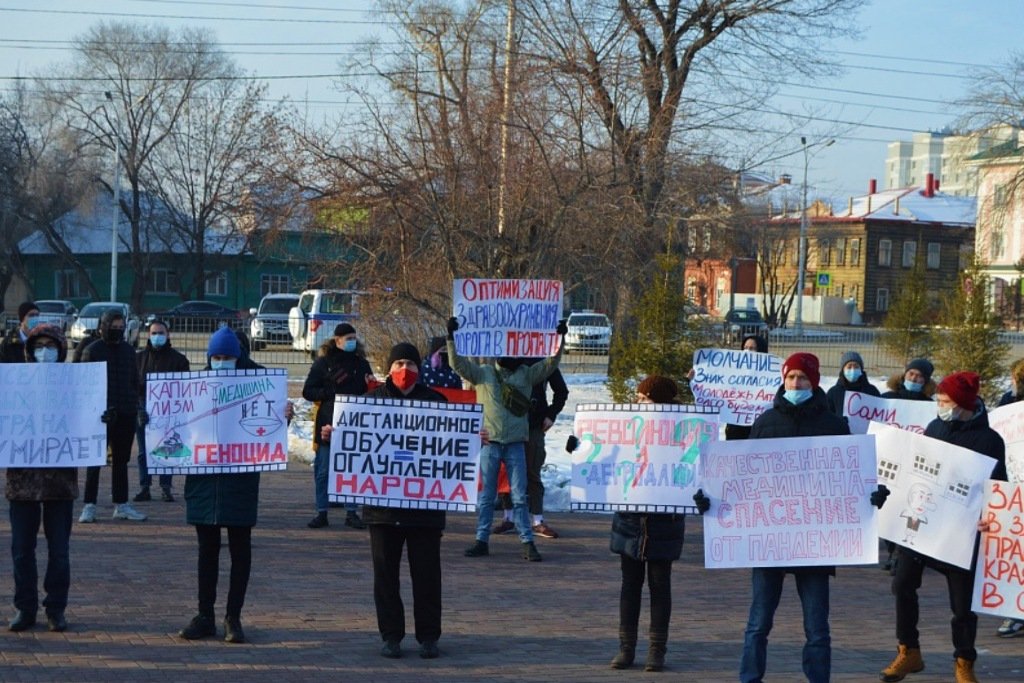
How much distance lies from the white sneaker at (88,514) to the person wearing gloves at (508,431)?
359 cm

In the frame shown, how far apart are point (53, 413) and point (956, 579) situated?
18.4 ft

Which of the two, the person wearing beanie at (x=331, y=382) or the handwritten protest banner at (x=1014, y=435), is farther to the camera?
the person wearing beanie at (x=331, y=382)

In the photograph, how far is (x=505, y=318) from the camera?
1155 centimetres

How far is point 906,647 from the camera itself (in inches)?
298

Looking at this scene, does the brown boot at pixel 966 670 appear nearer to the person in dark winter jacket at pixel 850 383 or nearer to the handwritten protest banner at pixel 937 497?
the handwritten protest banner at pixel 937 497

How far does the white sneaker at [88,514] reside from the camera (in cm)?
1202

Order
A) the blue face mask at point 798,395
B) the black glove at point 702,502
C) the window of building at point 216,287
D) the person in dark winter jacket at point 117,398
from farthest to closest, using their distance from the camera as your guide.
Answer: the window of building at point 216,287 < the person in dark winter jacket at point 117,398 < the black glove at point 702,502 < the blue face mask at point 798,395

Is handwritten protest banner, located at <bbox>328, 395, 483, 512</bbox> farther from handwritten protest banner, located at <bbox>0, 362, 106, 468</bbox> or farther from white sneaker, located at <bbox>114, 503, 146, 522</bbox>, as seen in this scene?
white sneaker, located at <bbox>114, 503, 146, 522</bbox>

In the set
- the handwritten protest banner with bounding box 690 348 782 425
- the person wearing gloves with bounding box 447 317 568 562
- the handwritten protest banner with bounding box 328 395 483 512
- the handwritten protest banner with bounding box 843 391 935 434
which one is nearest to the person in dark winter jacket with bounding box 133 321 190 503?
the person wearing gloves with bounding box 447 317 568 562

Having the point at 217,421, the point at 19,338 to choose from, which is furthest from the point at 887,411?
the point at 19,338

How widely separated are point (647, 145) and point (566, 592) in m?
11.6

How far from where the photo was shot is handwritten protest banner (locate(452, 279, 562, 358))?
1147 cm

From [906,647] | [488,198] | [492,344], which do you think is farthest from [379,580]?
[488,198]

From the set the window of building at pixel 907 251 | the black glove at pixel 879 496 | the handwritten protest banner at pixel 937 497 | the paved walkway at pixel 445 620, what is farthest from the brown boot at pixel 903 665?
the window of building at pixel 907 251
